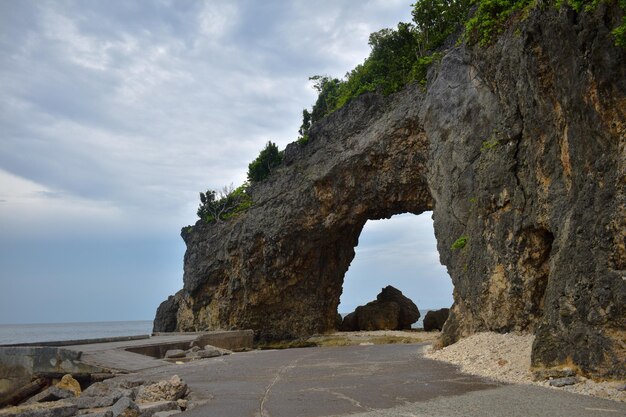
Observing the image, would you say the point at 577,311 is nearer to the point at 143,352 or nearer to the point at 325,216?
the point at 143,352

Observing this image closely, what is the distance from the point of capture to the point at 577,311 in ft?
25.0

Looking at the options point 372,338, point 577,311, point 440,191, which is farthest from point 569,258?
point 372,338

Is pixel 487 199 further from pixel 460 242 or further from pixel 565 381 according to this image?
pixel 565 381

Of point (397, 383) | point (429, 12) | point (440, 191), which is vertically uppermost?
point (429, 12)

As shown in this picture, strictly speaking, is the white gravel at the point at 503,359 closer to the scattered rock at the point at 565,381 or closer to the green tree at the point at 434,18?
the scattered rock at the point at 565,381

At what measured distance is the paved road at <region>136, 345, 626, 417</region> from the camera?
6070mm

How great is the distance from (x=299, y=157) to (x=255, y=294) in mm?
8426

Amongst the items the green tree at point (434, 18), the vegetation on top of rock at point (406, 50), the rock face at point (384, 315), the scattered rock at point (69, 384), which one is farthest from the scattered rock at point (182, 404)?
the rock face at point (384, 315)

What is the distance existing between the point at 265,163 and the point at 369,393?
85.3 feet

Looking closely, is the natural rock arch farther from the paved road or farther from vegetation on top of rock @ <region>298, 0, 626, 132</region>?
the paved road

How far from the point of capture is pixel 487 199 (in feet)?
43.0

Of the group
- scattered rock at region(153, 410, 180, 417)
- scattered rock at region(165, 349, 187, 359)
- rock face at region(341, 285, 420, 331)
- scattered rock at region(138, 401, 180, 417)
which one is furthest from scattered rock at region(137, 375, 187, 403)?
rock face at region(341, 285, 420, 331)

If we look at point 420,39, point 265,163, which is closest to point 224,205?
point 265,163

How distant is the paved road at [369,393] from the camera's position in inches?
239
